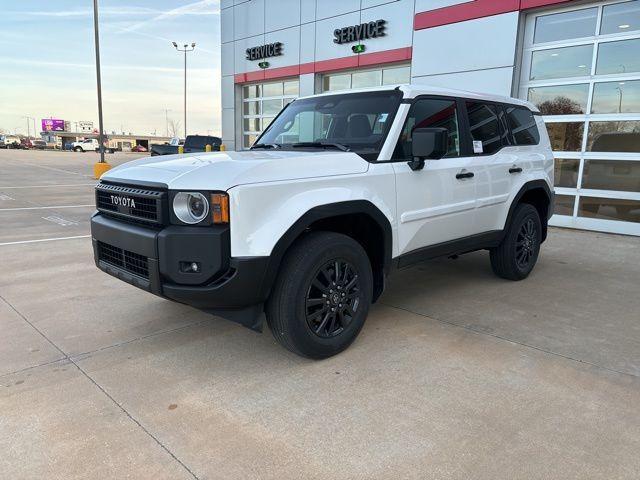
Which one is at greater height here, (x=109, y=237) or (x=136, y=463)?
(x=109, y=237)

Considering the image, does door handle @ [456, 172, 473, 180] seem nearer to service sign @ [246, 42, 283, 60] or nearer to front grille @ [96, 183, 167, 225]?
front grille @ [96, 183, 167, 225]

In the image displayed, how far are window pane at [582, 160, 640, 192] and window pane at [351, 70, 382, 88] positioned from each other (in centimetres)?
639

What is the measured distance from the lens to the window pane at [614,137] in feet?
28.3

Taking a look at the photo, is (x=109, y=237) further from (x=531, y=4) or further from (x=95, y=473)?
(x=531, y=4)

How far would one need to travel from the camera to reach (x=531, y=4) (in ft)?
30.9

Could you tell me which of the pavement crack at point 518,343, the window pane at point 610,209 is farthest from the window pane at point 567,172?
the pavement crack at point 518,343

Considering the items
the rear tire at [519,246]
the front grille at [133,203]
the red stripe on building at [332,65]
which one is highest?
the red stripe on building at [332,65]

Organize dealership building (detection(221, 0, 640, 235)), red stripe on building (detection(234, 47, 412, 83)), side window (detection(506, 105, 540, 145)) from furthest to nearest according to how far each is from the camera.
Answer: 1. red stripe on building (detection(234, 47, 412, 83))
2. dealership building (detection(221, 0, 640, 235))
3. side window (detection(506, 105, 540, 145))

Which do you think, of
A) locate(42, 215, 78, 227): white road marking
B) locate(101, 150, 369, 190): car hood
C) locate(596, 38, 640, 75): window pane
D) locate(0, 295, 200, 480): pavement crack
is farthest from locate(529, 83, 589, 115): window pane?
locate(0, 295, 200, 480): pavement crack

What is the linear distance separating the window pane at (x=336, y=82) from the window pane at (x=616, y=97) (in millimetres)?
7153

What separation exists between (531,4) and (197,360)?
30.5 feet

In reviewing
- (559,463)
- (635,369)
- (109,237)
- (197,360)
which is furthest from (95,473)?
(635,369)

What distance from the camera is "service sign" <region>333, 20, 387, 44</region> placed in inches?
507

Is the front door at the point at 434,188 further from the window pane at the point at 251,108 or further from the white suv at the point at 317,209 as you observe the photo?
the window pane at the point at 251,108
